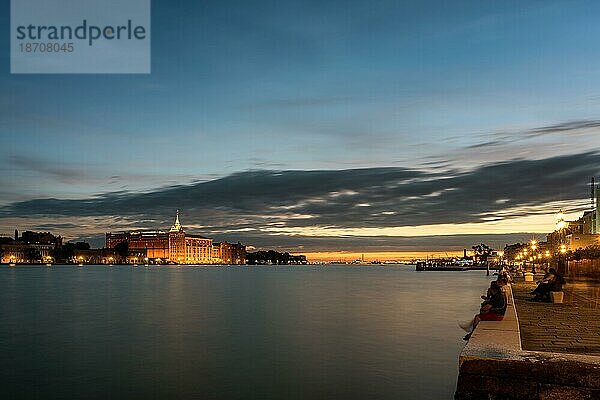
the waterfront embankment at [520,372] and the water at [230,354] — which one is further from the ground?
the waterfront embankment at [520,372]

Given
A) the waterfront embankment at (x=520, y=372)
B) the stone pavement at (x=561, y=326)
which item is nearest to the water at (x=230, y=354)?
the stone pavement at (x=561, y=326)

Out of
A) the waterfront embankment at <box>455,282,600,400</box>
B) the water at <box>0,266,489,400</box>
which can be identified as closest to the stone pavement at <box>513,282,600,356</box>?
the waterfront embankment at <box>455,282,600,400</box>

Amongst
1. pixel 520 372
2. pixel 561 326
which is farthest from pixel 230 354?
pixel 520 372

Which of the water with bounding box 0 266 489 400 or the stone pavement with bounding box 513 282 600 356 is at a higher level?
the stone pavement with bounding box 513 282 600 356

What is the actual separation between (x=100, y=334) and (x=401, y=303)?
2900 cm

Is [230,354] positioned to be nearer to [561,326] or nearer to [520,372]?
[561,326]

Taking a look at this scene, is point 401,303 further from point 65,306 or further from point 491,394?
point 491,394

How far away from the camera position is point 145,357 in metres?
23.2

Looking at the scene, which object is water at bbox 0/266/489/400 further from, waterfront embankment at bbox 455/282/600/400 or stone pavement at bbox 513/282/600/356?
waterfront embankment at bbox 455/282/600/400

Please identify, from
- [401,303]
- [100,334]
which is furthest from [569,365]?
[401,303]

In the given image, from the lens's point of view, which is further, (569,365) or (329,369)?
(329,369)

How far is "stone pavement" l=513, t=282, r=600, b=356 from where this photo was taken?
505 inches

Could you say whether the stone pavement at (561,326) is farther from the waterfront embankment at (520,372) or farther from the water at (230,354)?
the water at (230,354)

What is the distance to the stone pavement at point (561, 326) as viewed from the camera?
12.8 m
